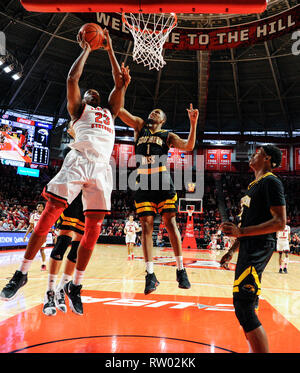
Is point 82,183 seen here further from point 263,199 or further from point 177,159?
point 177,159

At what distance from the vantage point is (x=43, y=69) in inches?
909

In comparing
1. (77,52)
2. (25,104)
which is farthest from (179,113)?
(25,104)

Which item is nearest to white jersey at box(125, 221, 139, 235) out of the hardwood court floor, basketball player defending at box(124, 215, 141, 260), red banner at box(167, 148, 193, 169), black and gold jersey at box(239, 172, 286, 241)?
basketball player defending at box(124, 215, 141, 260)

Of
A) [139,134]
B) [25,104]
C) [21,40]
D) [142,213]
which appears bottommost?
[142,213]

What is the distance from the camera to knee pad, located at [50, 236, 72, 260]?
4094 millimetres

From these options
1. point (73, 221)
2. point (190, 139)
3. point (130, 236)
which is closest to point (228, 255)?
point (190, 139)

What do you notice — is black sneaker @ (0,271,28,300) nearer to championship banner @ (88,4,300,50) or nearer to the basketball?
the basketball

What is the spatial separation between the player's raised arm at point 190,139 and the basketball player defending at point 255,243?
52.6 inches

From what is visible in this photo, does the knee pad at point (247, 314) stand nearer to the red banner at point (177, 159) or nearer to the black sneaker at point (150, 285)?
the black sneaker at point (150, 285)

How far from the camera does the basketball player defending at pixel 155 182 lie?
4.43 m

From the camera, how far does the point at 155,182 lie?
452cm

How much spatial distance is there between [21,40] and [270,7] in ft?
45.7

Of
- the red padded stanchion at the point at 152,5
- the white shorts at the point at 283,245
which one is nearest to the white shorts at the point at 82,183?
the red padded stanchion at the point at 152,5
